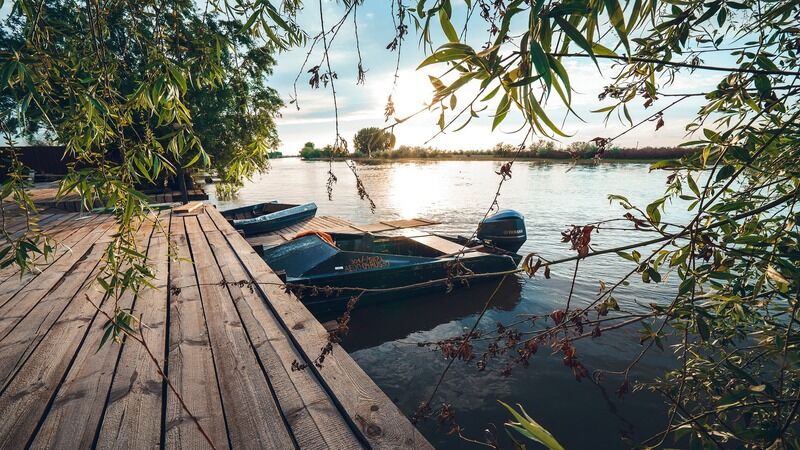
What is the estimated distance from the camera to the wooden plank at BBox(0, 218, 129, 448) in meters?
1.87

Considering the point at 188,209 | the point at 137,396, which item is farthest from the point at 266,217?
the point at 137,396

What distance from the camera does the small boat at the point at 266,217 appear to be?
38.4 feet

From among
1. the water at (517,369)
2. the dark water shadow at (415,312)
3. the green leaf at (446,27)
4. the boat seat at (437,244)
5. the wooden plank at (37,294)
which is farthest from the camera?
the boat seat at (437,244)

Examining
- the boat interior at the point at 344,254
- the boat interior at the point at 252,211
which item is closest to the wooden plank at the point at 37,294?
the boat interior at the point at 344,254

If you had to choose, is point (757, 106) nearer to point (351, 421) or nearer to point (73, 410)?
point (351, 421)

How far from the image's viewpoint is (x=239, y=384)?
7.25 feet

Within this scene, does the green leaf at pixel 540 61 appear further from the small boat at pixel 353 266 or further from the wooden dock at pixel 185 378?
the small boat at pixel 353 266

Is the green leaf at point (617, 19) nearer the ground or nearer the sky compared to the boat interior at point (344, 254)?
nearer the sky

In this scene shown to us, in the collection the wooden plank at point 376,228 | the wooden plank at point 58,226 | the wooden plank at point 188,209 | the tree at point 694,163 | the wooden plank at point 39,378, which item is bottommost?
the wooden plank at point 376,228

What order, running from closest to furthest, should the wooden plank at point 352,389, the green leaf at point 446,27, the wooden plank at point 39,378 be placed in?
the green leaf at point 446,27
the wooden plank at point 352,389
the wooden plank at point 39,378

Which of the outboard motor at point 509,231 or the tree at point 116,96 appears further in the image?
the outboard motor at point 509,231

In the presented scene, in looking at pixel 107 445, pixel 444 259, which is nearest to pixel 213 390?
pixel 107 445

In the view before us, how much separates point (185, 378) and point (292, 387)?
2.56 ft

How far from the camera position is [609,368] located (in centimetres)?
630
